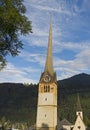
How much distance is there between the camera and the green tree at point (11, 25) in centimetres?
2098

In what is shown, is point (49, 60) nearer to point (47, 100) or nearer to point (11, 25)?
point (47, 100)

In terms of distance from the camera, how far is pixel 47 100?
303 ft

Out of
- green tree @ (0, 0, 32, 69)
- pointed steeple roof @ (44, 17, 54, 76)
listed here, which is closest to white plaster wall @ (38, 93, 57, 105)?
pointed steeple roof @ (44, 17, 54, 76)

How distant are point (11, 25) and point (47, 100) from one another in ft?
235

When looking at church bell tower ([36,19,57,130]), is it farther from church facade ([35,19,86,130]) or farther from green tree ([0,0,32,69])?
green tree ([0,0,32,69])

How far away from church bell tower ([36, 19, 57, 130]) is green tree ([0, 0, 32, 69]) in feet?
224

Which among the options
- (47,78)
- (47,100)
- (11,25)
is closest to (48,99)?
(47,100)

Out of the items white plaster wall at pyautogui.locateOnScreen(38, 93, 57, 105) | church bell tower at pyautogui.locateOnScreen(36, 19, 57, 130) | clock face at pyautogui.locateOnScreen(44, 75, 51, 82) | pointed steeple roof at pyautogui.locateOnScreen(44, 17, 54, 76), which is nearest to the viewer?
church bell tower at pyautogui.locateOnScreen(36, 19, 57, 130)

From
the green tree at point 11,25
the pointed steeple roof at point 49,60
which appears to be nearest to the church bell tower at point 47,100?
the pointed steeple roof at point 49,60

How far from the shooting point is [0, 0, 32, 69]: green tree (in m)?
21.0

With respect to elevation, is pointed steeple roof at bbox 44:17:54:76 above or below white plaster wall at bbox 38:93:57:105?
above

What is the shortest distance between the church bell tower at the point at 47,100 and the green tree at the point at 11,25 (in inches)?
2692

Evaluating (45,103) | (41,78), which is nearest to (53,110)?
(45,103)

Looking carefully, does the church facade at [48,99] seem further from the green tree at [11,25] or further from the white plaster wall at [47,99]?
the green tree at [11,25]
